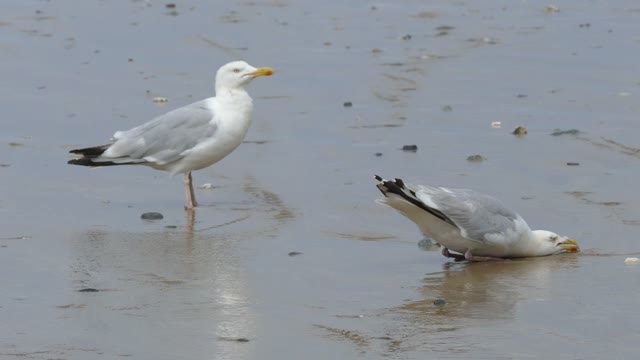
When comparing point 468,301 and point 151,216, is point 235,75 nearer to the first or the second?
point 151,216

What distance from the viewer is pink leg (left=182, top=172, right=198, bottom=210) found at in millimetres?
9070

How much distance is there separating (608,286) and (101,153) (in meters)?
3.86

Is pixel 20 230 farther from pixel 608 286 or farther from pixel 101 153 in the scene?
pixel 608 286

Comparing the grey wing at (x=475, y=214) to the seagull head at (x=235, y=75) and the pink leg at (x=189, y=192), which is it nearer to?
the pink leg at (x=189, y=192)

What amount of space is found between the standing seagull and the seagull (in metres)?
2.06

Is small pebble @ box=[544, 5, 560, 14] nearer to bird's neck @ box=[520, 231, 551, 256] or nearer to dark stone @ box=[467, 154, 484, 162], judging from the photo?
dark stone @ box=[467, 154, 484, 162]

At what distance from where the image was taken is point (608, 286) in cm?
691

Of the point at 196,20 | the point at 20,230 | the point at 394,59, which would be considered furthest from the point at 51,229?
the point at 196,20

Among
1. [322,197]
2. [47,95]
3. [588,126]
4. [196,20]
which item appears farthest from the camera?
[196,20]

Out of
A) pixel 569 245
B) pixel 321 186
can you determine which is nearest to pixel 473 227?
pixel 569 245

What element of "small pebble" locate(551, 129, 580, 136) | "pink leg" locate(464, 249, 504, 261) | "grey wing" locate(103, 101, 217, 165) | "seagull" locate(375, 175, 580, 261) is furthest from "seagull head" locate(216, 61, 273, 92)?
"small pebble" locate(551, 129, 580, 136)

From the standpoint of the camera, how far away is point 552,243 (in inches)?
303

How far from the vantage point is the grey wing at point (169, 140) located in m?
9.36

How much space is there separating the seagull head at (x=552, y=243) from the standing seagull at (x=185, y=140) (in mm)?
2531
